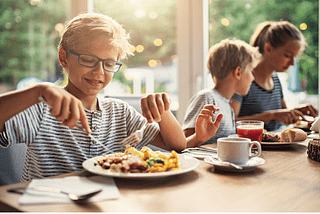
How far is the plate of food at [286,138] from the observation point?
4.49 ft

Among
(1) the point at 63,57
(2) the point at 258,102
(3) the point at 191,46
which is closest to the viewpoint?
(1) the point at 63,57

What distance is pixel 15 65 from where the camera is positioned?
3.16m

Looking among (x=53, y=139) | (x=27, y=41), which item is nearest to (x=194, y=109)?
(x=53, y=139)

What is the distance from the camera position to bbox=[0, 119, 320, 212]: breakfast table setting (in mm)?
643

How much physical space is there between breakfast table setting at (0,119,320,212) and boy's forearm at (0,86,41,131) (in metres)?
0.25

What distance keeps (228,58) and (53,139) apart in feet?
4.09

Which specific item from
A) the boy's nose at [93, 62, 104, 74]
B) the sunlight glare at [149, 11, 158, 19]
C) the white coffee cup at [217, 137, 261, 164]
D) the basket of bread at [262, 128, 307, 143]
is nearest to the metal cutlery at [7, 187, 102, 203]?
the white coffee cup at [217, 137, 261, 164]

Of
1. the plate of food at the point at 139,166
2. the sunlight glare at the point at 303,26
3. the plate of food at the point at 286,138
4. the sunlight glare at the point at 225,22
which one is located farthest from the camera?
the sunlight glare at the point at 225,22

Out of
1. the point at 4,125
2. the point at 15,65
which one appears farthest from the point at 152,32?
the point at 4,125

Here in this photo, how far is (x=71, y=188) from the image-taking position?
73 cm

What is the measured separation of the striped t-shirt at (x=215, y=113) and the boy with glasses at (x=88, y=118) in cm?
44

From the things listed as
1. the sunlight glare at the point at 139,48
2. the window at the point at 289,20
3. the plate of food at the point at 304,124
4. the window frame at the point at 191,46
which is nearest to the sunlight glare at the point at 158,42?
the sunlight glare at the point at 139,48

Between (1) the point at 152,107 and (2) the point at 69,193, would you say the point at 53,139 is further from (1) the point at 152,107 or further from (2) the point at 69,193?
(2) the point at 69,193

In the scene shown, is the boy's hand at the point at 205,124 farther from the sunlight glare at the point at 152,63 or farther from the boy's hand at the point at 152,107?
the sunlight glare at the point at 152,63
